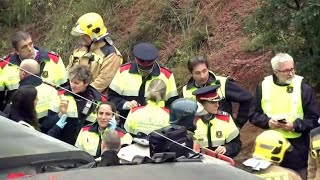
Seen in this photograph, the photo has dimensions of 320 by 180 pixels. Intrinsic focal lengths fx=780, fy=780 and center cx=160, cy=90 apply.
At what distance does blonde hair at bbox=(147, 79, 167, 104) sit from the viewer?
247 inches

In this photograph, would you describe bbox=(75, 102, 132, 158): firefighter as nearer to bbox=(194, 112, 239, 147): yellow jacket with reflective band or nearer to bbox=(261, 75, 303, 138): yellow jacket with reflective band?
bbox=(194, 112, 239, 147): yellow jacket with reflective band

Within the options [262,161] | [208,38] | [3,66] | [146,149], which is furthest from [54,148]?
[208,38]

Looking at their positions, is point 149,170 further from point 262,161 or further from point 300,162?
point 300,162

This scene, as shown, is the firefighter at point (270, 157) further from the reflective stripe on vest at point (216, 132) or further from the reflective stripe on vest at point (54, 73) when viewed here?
the reflective stripe on vest at point (54, 73)

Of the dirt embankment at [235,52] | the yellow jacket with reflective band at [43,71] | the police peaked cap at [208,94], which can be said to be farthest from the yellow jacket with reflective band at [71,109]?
the dirt embankment at [235,52]

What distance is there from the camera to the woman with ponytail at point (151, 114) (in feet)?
19.9

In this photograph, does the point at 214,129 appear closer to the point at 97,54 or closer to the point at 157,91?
the point at 157,91

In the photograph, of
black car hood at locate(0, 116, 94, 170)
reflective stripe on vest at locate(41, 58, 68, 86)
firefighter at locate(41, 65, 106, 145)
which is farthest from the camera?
reflective stripe on vest at locate(41, 58, 68, 86)

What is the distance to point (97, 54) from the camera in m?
8.00

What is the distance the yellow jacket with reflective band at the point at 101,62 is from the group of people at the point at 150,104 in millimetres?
102

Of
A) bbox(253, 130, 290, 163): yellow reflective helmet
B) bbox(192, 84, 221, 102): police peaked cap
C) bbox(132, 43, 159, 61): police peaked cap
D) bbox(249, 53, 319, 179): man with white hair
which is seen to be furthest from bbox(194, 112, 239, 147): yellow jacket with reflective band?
bbox(132, 43, 159, 61): police peaked cap

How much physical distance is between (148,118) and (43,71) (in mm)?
1897

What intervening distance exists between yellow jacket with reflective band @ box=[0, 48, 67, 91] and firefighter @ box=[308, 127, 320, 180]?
2734 millimetres

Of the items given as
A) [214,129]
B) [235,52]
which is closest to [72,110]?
[214,129]
